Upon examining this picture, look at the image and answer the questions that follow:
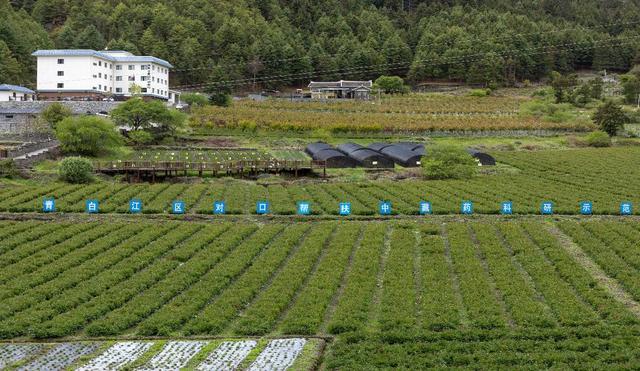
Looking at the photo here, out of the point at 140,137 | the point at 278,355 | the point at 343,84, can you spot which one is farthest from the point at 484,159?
the point at 343,84

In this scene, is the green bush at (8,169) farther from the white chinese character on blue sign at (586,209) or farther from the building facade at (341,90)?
the building facade at (341,90)

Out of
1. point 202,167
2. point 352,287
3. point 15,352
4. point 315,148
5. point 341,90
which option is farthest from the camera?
point 341,90

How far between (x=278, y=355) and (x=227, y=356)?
1.17 metres

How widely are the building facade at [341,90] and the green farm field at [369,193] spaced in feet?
168

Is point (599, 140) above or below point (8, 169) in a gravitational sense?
above

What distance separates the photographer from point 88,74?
247ft

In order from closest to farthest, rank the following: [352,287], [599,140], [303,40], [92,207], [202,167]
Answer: [352,287], [92,207], [202,167], [599,140], [303,40]

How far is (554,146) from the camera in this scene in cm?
6594

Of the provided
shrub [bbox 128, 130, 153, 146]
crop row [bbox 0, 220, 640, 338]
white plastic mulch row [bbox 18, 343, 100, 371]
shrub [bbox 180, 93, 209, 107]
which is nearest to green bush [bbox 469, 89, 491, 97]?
shrub [bbox 180, 93, 209, 107]

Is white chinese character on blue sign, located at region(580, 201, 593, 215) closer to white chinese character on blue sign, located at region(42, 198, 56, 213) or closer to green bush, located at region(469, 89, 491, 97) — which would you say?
white chinese character on blue sign, located at region(42, 198, 56, 213)

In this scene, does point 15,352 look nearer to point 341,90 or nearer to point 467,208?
point 467,208

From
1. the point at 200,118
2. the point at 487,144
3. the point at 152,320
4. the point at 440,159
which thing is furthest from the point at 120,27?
the point at 152,320

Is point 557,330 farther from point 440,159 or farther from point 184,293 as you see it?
point 440,159

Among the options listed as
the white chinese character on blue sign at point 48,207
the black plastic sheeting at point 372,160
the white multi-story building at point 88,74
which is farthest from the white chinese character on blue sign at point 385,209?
Answer: the white multi-story building at point 88,74
